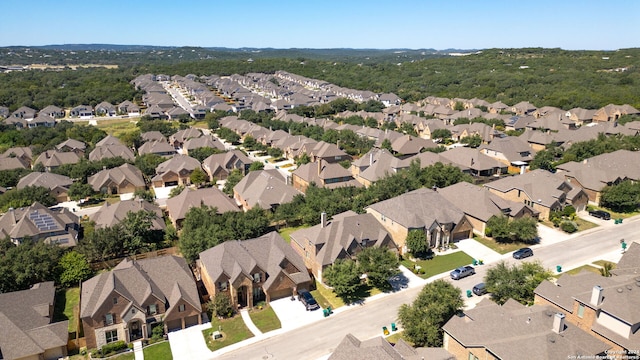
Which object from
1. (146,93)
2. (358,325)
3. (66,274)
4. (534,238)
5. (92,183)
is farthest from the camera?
(146,93)

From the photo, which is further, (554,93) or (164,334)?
(554,93)

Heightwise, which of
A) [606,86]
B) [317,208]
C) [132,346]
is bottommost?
[132,346]

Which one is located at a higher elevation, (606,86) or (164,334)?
(606,86)

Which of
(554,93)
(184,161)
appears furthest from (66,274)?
(554,93)

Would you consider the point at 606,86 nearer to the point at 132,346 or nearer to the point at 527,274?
the point at 527,274

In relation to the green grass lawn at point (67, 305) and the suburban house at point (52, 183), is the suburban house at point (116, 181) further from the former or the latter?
the green grass lawn at point (67, 305)

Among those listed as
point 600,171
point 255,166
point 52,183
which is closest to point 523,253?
point 600,171

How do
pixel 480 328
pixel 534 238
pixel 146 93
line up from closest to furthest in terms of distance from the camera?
pixel 480 328
pixel 534 238
pixel 146 93
